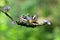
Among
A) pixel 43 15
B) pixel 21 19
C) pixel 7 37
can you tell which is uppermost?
pixel 43 15

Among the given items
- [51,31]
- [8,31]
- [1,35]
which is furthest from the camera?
[51,31]

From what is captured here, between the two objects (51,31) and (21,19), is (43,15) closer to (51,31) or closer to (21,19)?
(51,31)

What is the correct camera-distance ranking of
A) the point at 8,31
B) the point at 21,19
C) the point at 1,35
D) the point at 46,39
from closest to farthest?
the point at 21,19
the point at 1,35
the point at 8,31
the point at 46,39

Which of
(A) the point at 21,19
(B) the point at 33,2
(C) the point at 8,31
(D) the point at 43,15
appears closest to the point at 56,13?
(D) the point at 43,15

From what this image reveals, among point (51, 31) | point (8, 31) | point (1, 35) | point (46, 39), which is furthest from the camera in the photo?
point (51, 31)

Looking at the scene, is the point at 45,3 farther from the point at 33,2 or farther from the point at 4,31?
the point at 4,31

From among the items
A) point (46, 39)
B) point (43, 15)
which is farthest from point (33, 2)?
point (46, 39)

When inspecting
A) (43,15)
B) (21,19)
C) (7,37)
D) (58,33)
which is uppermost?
(43,15)

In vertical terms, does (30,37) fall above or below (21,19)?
above

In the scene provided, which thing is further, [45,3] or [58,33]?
[45,3]
